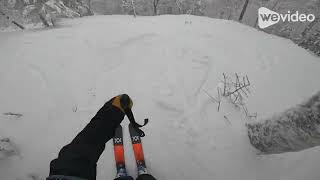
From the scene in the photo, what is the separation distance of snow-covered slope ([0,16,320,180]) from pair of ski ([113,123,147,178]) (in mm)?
162

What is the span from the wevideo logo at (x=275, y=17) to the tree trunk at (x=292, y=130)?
1681cm

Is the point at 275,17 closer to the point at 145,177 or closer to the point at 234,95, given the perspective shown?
the point at 234,95

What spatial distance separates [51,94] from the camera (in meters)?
5.68

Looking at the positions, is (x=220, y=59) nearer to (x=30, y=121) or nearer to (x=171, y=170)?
(x=171, y=170)

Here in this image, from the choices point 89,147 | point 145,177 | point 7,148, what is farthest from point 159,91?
point 7,148

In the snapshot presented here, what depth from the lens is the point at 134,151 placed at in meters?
4.39

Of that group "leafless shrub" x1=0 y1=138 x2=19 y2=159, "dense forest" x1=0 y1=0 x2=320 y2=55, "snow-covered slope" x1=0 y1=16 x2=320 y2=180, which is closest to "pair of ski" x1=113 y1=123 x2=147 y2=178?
"snow-covered slope" x1=0 y1=16 x2=320 y2=180

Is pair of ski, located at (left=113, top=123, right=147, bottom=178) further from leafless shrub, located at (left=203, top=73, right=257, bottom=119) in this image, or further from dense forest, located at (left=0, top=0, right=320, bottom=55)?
dense forest, located at (left=0, top=0, right=320, bottom=55)

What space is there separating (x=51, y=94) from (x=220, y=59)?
16.1ft

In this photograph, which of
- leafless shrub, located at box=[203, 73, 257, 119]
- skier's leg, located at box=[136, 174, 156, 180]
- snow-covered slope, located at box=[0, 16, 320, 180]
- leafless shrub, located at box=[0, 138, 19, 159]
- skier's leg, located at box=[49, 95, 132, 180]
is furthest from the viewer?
leafless shrub, located at box=[203, 73, 257, 119]

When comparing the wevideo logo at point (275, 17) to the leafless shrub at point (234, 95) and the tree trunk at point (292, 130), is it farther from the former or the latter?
the tree trunk at point (292, 130)

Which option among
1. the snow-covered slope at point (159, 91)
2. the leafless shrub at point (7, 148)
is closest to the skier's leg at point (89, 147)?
the snow-covered slope at point (159, 91)

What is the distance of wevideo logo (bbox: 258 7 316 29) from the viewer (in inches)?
804

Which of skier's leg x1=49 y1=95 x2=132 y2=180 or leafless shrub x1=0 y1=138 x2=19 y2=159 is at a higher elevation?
skier's leg x1=49 y1=95 x2=132 y2=180
